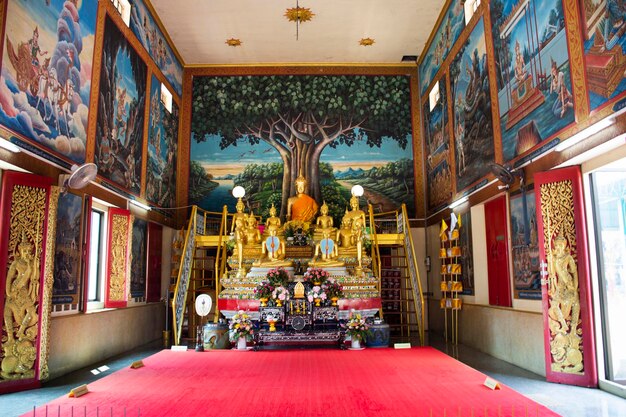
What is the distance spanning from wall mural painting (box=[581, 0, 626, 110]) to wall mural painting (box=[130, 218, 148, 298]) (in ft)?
31.3

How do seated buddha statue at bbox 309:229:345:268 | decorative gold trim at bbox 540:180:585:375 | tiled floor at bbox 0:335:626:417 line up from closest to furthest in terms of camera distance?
tiled floor at bbox 0:335:626:417 < decorative gold trim at bbox 540:180:585:375 < seated buddha statue at bbox 309:229:345:268

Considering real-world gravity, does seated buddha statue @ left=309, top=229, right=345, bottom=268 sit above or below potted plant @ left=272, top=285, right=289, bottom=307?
above

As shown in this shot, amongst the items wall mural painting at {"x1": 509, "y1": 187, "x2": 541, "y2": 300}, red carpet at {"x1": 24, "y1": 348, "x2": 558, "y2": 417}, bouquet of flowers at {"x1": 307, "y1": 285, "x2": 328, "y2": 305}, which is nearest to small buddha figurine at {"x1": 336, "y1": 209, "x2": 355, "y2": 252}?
bouquet of flowers at {"x1": 307, "y1": 285, "x2": 328, "y2": 305}

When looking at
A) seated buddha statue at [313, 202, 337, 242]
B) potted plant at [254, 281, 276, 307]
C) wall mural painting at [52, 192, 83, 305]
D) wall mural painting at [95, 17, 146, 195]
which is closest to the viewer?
wall mural painting at [52, 192, 83, 305]

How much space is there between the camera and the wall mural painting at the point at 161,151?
511 inches

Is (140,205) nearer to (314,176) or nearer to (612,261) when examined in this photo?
(314,176)

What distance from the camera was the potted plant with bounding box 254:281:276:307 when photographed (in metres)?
10.2

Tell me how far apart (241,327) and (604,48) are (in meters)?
7.51

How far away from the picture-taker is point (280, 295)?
9984mm

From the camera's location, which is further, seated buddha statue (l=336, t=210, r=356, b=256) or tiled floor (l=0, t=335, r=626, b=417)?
seated buddha statue (l=336, t=210, r=356, b=256)

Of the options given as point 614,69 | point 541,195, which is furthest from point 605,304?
point 614,69

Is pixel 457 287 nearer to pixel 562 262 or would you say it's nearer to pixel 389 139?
pixel 562 262

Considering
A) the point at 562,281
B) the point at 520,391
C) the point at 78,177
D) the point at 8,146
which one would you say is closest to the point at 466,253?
the point at 562,281

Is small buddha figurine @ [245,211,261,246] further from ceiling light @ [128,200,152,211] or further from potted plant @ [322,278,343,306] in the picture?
potted plant @ [322,278,343,306]
